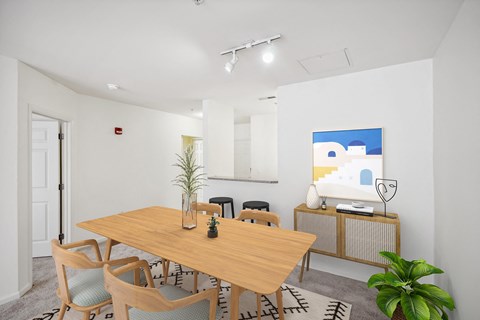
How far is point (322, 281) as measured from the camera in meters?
A: 2.53

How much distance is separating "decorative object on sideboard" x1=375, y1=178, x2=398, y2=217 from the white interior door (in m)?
4.45

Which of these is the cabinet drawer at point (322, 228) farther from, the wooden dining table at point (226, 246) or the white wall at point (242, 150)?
the white wall at point (242, 150)

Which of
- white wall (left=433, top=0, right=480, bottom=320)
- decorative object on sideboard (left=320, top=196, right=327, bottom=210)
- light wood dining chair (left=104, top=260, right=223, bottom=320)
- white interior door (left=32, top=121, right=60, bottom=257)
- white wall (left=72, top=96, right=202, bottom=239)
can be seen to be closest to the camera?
light wood dining chair (left=104, top=260, right=223, bottom=320)

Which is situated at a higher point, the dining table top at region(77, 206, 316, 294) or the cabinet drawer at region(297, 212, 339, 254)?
the dining table top at region(77, 206, 316, 294)

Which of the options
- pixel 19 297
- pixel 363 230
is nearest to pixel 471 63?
pixel 363 230

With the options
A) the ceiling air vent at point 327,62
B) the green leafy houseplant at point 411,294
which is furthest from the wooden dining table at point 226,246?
the ceiling air vent at point 327,62

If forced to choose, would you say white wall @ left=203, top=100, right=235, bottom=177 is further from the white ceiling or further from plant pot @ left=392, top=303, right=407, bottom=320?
plant pot @ left=392, top=303, right=407, bottom=320

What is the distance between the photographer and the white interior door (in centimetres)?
316

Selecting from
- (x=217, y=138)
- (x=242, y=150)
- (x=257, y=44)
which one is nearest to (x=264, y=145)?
(x=242, y=150)

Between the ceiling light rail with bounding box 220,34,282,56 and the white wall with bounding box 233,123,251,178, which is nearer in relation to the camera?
the ceiling light rail with bounding box 220,34,282,56

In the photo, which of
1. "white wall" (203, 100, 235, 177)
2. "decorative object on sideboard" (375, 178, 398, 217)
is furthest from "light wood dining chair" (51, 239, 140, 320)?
"decorative object on sideboard" (375, 178, 398, 217)

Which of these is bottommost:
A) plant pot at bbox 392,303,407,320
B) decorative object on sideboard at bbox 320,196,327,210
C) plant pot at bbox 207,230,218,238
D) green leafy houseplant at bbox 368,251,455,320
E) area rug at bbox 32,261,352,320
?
area rug at bbox 32,261,352,320

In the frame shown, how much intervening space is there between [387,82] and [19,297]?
465 cm

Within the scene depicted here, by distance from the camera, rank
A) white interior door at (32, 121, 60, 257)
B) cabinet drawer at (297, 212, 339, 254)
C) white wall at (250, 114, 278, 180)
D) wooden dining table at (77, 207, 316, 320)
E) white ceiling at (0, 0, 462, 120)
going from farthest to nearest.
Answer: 1. white wall at (250, 114, 278, 180)
2. white interior door at (32, 121, 60, 257)
3. cabinet drawer at (297, 212, 339, 254)
4. white ceiling at (0, 0, 462, 120)
5. wooden dining table at (77, 207, 316, 320)
